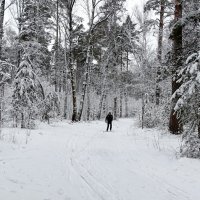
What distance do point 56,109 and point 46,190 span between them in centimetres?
1777

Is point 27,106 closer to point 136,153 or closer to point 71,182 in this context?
point 136,153

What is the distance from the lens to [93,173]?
306 inches

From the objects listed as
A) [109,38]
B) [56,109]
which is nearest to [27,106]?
[56,109]

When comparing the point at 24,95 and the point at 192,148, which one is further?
the point at 24,95

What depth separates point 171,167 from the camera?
335 inches

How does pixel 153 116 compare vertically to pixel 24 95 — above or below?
below

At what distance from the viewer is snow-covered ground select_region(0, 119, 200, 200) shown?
19.9ft

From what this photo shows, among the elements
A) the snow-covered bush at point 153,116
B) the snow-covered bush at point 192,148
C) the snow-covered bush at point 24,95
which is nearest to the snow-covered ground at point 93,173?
the snow-covered bush at point 192,148

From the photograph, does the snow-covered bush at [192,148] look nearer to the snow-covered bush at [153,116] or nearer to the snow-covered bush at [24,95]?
the snow-covered bush at [153,116]

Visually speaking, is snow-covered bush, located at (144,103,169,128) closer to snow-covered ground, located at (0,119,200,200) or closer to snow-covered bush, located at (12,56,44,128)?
snow-covered ground, located at (0,119,200,200)

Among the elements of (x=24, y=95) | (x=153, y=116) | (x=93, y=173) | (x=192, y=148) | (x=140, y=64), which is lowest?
(x=93, y=173)

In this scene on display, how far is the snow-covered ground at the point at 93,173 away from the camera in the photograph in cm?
607

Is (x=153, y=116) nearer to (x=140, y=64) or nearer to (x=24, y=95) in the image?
(x=140, y=64)

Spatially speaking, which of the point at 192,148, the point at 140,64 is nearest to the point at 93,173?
the point at 192,148
